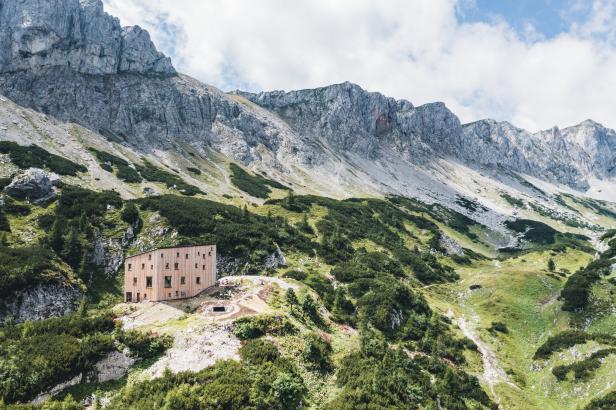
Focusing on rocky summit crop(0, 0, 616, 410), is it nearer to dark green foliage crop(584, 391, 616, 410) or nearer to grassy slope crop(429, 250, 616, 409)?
dark green foliage crop(584, 391, 616, 410)

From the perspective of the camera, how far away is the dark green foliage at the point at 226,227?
233ft

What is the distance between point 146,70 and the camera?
184750mm

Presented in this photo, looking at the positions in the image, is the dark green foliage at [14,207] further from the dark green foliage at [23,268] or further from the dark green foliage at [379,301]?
the dark green foliage at [379,301]

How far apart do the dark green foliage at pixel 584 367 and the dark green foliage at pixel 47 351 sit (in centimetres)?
4778

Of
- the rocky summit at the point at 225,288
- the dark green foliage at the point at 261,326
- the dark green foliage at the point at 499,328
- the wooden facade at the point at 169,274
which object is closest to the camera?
the rocky summit at the point at 225,288

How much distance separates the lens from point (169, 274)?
44156 mm

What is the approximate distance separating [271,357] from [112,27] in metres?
181

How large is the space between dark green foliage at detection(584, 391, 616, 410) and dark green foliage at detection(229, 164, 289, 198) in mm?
104380

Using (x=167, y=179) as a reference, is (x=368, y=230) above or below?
below

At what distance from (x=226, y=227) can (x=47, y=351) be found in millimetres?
47563

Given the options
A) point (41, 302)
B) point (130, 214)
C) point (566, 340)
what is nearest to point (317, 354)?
point (41, 302)

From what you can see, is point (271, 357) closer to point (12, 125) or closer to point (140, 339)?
point (140, 339)

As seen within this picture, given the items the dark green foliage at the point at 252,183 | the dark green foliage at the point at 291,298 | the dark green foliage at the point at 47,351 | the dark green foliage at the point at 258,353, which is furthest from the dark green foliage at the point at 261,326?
the dark green foliage at the point at 252,183

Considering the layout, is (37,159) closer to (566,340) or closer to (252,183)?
(252,183)
